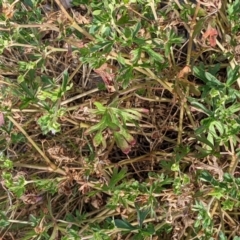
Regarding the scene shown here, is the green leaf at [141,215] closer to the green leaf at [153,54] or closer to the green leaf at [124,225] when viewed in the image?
the green leaf at [124,225]

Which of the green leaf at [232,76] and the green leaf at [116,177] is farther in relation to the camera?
Answer: the green leaf at [116,177]

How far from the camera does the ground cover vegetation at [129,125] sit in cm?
147

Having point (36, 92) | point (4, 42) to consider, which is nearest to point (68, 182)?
point (36, 92)

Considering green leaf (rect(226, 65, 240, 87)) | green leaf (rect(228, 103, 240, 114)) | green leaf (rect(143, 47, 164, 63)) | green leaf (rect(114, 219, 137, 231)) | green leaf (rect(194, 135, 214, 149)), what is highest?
green leaf (rect(143, 47, 164, 63))

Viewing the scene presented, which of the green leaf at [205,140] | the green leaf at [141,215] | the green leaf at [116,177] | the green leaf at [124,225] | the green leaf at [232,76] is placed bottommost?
the green leaf at [124,225]

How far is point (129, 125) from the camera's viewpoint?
1718 mm

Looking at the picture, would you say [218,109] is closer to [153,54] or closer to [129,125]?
[153,54]

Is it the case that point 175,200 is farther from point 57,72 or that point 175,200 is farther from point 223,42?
point 57,72

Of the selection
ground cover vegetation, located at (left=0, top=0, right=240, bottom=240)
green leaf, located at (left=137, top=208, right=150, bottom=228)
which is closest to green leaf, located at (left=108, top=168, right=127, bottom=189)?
ground cover vegetation, located at (left=0, top=0, right=240, bottom=240)

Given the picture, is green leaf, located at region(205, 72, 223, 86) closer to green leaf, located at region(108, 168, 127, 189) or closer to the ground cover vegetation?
Result: the ground cover vegetation

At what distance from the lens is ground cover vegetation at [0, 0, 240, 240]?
4.83 ft

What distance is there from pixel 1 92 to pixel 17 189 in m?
0.30

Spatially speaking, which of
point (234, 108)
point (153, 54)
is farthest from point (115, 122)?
point (234, 108)

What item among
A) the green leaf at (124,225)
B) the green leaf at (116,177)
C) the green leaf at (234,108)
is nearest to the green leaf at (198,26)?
the green leaf at (234,108)
